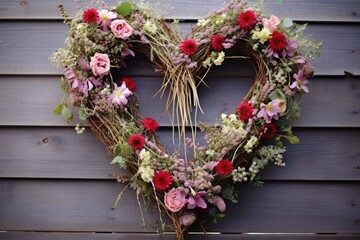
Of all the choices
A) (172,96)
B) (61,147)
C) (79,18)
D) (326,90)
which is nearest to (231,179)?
(172,96)

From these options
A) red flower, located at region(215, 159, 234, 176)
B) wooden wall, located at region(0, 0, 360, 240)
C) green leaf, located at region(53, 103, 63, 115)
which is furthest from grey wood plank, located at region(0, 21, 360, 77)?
red flower, located at region(215, 159, 234, 176)

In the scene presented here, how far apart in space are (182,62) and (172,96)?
0.49 feet

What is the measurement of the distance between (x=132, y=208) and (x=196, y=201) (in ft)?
0.98

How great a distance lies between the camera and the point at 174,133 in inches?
70.1

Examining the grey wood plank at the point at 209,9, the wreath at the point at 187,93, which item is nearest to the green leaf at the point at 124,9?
the wreath at the point at 187,93

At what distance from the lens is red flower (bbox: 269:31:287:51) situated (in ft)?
5.35

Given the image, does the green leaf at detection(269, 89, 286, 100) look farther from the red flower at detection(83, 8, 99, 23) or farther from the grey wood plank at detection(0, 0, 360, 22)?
the red flower at detection(83, 8, 99, 23)

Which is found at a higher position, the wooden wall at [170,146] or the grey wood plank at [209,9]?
the grey wood plank at [209,9]

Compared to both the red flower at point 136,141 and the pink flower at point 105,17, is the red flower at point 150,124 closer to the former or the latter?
the red flower at point 136,141

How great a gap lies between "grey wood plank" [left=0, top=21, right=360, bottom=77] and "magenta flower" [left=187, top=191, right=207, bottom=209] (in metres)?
0.63

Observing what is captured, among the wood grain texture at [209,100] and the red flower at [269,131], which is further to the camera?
the wood grain texture at [209,100]

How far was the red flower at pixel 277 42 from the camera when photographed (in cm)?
163

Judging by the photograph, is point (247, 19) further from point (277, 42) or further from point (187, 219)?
point (187, 219)

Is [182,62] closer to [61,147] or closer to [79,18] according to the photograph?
[79,18]
